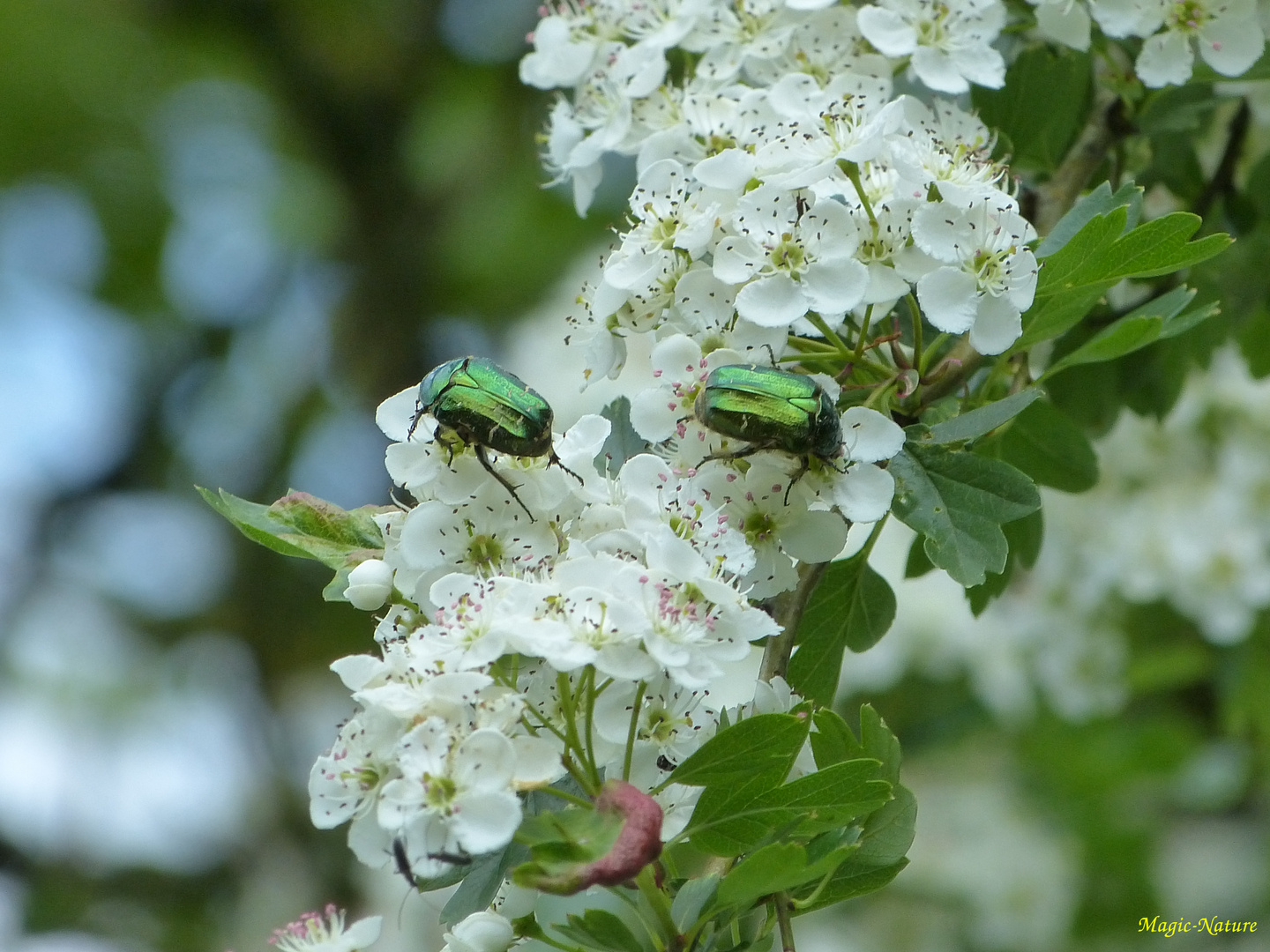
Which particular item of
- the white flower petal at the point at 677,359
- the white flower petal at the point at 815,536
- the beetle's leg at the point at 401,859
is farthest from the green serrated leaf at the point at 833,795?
the white flower petal at the point at 677,359

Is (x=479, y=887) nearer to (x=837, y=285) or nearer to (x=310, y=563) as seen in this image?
(x=837, y=285)

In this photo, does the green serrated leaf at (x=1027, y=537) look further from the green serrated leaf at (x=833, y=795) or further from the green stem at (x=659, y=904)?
the green stem at (x=659, y=904)

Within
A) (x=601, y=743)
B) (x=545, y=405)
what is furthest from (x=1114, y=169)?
(x=601, y=743)

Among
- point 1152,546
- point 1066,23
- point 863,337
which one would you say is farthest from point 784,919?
point 1152,546

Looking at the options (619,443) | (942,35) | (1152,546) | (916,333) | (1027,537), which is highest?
(942,35)

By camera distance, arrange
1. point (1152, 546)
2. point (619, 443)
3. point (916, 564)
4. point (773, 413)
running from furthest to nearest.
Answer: point (1152, 546) < point (916, 564) < point (619, 443) < point (773, 413)

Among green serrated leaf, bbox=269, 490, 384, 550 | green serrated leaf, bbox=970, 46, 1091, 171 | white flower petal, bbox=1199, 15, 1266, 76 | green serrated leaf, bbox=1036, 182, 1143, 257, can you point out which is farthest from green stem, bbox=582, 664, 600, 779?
white flower petal, bbox=1199, 15, 1266, 76

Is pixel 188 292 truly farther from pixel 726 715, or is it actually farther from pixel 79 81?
pixel 726 715
